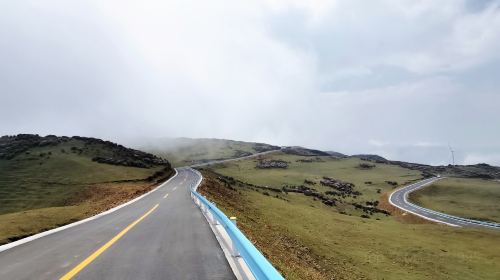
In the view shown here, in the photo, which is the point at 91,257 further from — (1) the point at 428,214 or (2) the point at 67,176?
(1) the point at 428,214

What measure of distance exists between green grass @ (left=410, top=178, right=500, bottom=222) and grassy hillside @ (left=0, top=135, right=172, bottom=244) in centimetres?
5796

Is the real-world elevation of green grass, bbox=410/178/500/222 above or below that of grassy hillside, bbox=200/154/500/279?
above

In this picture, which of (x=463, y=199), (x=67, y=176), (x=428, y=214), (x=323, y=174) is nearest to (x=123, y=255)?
(x=67, y=176)

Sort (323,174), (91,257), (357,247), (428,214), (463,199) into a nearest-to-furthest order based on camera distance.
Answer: (91,257)
(357,247)
(428,214)
(463,199)
(323,174)

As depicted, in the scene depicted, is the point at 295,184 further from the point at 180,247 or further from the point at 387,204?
the point at 180,247

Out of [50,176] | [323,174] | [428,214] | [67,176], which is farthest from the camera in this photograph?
[323,174]

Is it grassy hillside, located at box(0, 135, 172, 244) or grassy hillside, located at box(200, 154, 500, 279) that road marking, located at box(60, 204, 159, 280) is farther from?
grassy hillside, located at box(0, 135, 172, 244)

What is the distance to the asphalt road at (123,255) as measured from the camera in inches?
390

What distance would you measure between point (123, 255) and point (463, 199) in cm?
10398

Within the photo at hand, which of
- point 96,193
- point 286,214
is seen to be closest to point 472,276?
point 286,214

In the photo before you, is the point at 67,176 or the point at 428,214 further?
the point at 428,214

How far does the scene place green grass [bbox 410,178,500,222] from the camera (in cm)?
8476

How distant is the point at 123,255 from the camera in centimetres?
1198

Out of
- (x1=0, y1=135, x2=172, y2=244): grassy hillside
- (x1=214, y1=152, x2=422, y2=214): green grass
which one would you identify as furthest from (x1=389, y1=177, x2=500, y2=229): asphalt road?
Answer: (x1=0, y1=135, x2=172, y2=244): grassy hillside
